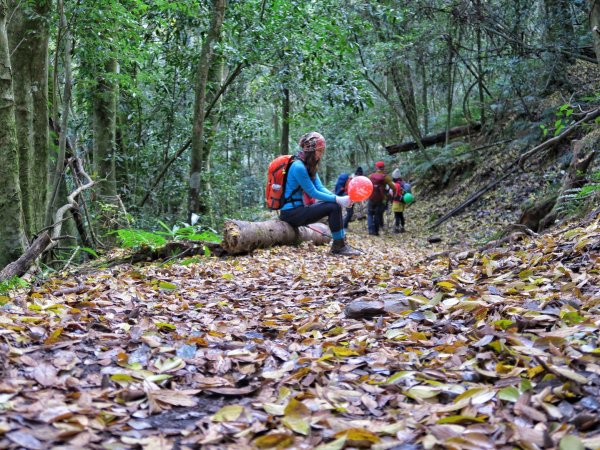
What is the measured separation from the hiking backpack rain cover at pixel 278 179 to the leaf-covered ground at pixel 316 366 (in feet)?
11.2

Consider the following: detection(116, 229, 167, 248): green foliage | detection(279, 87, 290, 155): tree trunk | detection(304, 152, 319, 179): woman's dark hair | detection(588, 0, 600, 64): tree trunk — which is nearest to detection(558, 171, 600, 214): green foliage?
detection(588, 0, 600, 64): tree trunk

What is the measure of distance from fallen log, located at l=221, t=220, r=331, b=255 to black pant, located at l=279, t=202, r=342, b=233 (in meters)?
0.13

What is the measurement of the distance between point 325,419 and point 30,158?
604cm

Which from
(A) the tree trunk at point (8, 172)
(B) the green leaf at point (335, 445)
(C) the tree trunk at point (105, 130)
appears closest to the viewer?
(B) the green leaf at point (335, 445)

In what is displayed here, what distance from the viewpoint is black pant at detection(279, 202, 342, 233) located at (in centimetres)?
746

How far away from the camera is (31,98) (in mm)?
6848

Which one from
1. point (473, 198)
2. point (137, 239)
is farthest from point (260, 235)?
point (473, 198)

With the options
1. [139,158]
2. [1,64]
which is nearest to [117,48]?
[1,64]

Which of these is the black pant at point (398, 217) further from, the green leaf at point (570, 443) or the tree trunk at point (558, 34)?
the green leaf at point (570, 443)

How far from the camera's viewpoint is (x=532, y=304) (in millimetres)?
3186

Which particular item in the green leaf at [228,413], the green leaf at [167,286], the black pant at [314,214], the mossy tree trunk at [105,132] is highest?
the mossy tree trunk at [105,132]

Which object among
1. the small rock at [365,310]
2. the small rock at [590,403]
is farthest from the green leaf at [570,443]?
the small rock at [365,310]

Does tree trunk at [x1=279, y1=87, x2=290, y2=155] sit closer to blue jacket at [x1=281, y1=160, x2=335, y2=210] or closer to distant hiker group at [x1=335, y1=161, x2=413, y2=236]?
distant hiker group at [x1=335, y1=161, x2=413, y2=236]

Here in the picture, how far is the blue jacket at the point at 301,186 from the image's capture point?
7.36m
